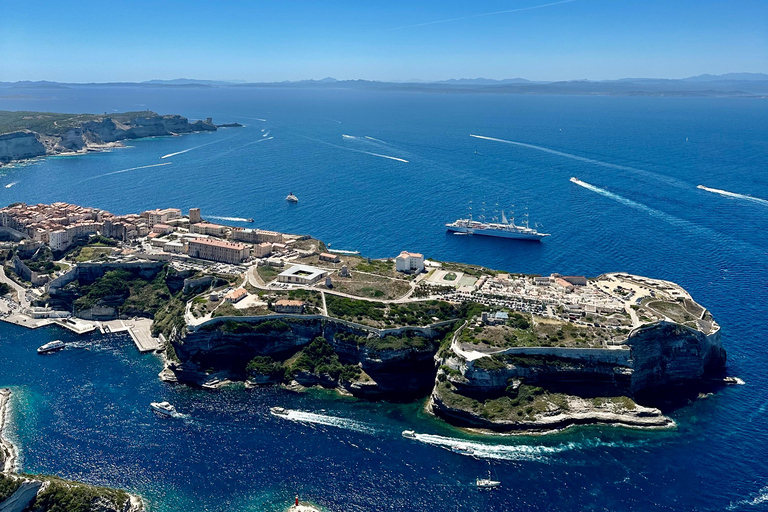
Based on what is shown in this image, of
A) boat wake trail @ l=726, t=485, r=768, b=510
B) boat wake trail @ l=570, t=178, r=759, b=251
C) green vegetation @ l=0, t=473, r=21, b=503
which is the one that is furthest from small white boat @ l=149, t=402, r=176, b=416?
boat wake trail @ l=570, t=178, r=759, b=251

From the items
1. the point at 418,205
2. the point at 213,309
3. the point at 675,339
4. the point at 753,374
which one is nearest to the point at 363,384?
the point at 213,309

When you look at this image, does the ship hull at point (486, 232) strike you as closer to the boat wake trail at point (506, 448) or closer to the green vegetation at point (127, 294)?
the green vegetation at point (127, 294)

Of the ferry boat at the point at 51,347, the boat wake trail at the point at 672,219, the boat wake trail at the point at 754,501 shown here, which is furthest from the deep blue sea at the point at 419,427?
the ferry boat at the point at 51,347

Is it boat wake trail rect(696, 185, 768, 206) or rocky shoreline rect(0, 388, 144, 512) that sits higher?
boat wake trail rect(696, 185, 768, 206)

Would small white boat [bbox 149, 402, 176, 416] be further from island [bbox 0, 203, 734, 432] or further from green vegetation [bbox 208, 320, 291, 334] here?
green vegetation [bbox 208, 320, 291, 334]

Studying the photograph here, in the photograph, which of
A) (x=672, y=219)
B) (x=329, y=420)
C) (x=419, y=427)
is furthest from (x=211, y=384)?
(x=672, y=219)

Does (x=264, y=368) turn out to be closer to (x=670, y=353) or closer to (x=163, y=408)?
(x=163, y=408)
